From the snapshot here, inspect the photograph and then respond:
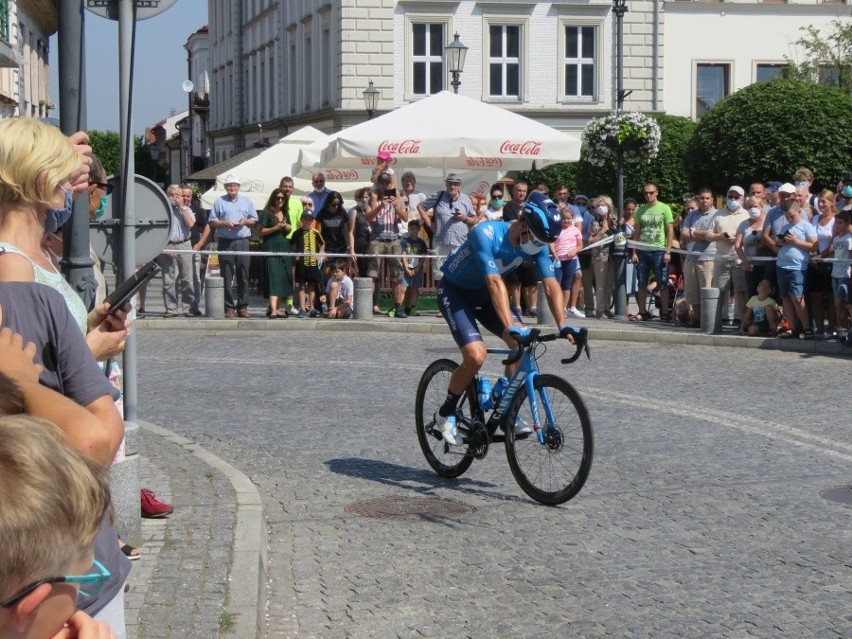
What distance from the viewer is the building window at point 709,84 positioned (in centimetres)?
4981

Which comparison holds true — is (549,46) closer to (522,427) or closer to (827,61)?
(827,61)

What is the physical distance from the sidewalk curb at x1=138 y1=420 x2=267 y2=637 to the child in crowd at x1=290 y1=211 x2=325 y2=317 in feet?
37.1

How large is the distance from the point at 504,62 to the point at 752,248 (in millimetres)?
30547

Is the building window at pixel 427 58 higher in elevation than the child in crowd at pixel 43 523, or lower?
higher

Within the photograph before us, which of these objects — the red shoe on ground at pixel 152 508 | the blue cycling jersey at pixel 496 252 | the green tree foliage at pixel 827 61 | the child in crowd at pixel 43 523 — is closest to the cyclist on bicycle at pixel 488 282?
the blue cycling jersey at pixel 496 252

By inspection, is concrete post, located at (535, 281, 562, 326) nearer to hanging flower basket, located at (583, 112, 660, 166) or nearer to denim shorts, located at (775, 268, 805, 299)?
denim shorts, located at (775, 268, 805, 299)

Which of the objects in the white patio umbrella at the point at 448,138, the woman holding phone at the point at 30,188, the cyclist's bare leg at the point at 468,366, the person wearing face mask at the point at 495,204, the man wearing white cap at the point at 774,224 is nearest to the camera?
the woman holding phone at the point at 30,188

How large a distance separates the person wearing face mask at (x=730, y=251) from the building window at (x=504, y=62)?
29.1 meters

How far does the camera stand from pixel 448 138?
880 inches

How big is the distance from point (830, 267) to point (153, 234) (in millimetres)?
10911

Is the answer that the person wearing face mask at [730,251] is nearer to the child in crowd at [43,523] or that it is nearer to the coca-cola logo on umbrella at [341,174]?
the coca-cola logo on umbrella at [341,174]

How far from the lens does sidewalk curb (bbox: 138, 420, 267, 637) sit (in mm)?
5758

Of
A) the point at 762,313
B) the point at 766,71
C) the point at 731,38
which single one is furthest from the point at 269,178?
the point at 766,71

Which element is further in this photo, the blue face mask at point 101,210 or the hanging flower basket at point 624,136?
the hanging flower basket at point 624,136
